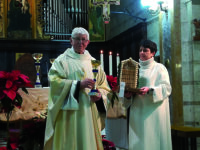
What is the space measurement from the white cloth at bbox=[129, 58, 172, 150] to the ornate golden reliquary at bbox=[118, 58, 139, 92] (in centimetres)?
21

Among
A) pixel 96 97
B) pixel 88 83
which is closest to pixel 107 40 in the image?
pixel 96 97

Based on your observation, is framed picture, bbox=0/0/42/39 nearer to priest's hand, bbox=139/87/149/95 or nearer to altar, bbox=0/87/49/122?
altar, bbox=0/87/49/122

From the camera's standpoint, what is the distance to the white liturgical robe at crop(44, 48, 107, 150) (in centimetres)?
351

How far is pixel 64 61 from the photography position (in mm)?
3719

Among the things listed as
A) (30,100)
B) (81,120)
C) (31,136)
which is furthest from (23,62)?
(81,120)

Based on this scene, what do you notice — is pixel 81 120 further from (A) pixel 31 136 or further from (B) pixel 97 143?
(A) pixel 31 136

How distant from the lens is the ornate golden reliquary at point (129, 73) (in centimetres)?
402

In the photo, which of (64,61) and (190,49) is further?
(190,49)

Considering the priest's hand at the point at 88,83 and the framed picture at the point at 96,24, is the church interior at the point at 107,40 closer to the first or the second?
the framed picture at the point at 96,24

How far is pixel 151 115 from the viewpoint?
4.18 meters

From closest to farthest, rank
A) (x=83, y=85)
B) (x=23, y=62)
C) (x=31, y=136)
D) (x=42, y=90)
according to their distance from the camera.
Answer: (x=83, y=85) → (x=31, y=136) → (x=42, y=90) → (x=23, y=62)

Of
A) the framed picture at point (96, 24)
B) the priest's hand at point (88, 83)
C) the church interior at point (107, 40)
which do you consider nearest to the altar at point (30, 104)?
the church interior at point (107, 40)

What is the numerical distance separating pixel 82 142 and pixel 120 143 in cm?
113

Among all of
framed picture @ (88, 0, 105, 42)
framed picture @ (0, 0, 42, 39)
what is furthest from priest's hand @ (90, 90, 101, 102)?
framed picture @ (0, 0, 42, 39)
